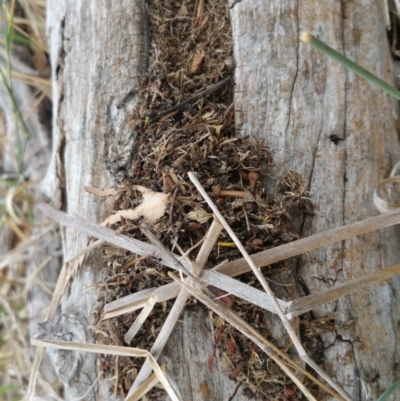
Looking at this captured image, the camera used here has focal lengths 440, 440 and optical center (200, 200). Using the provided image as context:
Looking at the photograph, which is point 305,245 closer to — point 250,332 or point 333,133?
point 250,332

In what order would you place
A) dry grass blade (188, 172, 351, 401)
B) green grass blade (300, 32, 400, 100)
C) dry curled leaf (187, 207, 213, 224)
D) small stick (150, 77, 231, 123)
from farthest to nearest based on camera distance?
1. small stick (150, 77, 231, 123)
2. dry curled leaf (187, 207, 213, 224)
3. dry grass blade (188, 172, 351, 401)
4. green grass blade (300, 32, 400, 100)

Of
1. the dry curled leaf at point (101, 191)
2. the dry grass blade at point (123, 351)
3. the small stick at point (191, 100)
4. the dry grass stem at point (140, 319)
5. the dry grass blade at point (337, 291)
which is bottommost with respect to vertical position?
the dry grass blade at point (123, 351)

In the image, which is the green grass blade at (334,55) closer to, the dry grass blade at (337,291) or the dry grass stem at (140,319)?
the dry grass blade at (337,291)

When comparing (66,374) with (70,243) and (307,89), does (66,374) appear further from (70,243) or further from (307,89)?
(307,89)

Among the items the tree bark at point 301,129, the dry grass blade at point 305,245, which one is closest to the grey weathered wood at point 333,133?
the tree bark at point 301,129

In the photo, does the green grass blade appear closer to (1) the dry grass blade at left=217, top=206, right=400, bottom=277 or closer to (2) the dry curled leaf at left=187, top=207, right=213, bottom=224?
(1) the dry grass blade at left=217, top=206, right=400, bottom=277

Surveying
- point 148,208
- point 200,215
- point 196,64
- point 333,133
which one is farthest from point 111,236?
point 333,133

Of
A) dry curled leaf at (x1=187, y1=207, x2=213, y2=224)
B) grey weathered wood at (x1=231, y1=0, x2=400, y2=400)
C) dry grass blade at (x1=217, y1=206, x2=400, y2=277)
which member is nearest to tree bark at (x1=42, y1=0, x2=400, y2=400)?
grey weathered wood at (x1=231, y1=0, x2=400, y2=400)

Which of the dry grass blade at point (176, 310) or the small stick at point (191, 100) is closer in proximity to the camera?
the dry grass blade at point (176, 310)
